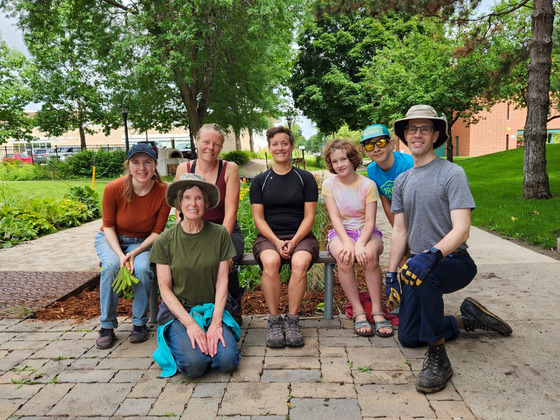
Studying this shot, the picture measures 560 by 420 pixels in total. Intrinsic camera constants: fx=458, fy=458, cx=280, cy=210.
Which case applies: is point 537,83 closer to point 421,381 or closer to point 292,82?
point 421,381

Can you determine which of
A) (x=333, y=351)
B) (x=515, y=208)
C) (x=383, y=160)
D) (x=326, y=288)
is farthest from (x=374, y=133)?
(x=515, y=208)

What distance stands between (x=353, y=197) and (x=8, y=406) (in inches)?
111

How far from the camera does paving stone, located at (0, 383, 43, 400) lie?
9.14 ft

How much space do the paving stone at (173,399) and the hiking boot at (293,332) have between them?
831 millimetres

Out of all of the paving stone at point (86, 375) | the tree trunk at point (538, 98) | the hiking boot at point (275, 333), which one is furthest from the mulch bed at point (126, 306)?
the tree trunk at point (538, 98)

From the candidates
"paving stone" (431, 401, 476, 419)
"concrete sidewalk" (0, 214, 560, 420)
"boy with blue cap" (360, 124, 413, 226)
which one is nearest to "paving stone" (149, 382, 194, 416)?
"concrete sidewalk" (0, 214, 560, 420)

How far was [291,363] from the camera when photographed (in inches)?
124

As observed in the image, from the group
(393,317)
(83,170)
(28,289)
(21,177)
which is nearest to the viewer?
(393,317)

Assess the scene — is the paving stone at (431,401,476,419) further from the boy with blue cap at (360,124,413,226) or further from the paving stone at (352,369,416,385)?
the boy with blue cap at (360,124,413,226)

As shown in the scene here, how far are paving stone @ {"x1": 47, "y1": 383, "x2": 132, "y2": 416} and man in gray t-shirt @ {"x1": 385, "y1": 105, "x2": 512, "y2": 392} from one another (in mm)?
1795

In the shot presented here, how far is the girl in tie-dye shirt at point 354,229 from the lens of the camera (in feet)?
12.0

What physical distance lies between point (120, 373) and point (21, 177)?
2343 cm

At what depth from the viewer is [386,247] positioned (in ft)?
23.8

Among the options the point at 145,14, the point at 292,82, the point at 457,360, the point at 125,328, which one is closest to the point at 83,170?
the point at 145,14
